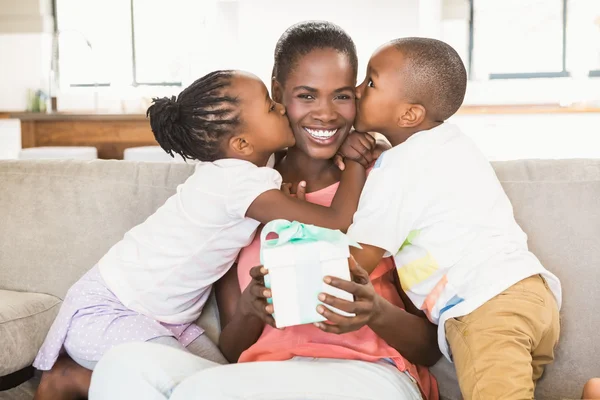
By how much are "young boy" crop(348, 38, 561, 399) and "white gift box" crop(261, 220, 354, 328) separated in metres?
0.23

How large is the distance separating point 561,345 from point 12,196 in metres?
1.42

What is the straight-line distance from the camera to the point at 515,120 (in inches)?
202

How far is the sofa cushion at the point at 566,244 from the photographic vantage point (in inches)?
55.7

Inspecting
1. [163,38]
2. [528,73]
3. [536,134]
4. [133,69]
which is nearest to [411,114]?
[536,134]

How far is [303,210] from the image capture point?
1.34 m

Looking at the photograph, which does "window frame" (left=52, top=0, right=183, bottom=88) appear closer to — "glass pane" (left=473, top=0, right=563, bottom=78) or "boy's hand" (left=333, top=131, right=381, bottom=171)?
"glass pane" (left=473, top=0, right=563, bottom=78)

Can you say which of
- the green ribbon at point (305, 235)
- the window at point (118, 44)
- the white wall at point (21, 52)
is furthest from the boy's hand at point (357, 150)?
the white wall at point (21, 52)

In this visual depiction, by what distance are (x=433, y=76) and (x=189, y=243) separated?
64 cm

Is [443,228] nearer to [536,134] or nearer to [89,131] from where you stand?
[536,134]

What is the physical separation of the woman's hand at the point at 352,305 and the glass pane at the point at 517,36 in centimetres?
520

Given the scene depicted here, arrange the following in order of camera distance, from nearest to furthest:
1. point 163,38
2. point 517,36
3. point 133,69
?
point 517,36 → point 163,38 → point 133,69

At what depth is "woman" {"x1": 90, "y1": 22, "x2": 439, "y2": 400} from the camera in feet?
3.42

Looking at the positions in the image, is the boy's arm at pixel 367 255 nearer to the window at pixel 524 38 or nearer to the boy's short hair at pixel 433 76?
the boy's short hair at pixel 433 76

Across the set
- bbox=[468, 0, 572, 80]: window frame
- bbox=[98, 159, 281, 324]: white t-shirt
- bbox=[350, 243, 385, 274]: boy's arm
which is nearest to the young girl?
bbox=[98, 159, 281, 324]: white t-shirt
